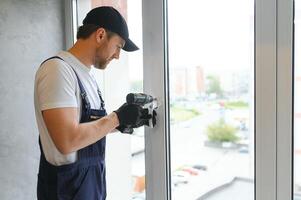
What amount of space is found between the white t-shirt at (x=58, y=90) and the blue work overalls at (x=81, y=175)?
0.03m

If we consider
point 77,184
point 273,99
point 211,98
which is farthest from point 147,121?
A: point 273,99

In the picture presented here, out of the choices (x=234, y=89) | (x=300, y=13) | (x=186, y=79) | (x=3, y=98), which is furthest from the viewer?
(x=3, y=98)

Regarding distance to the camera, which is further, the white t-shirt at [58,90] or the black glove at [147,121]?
the black glove at [147,121]

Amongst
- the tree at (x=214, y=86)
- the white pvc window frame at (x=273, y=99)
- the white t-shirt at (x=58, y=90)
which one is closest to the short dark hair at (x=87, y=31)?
the white t-shirt at (x=58, y=90)

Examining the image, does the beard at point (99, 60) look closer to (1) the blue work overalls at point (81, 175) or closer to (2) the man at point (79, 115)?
(2) the man at point (79, 115)

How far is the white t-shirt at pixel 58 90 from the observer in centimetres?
126

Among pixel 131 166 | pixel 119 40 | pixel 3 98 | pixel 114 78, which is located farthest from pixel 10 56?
pixel 131 166

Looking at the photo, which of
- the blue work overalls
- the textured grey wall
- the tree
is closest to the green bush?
the tree

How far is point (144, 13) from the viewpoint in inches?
67.4

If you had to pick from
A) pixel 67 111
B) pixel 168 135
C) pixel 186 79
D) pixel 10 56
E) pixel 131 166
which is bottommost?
pixel 131 166

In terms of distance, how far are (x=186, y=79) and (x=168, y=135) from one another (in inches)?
11.9

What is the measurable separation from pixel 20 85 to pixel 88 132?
940 mm

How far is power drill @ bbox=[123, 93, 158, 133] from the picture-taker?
4.90 ft

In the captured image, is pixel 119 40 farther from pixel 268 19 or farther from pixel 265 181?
pixel 265 181
